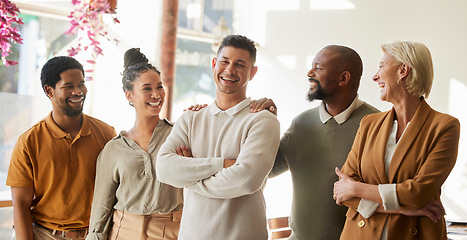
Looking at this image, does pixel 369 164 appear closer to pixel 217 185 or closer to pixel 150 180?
pixel 217 185

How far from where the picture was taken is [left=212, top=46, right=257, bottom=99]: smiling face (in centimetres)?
213

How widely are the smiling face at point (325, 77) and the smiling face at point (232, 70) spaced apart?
0.34m

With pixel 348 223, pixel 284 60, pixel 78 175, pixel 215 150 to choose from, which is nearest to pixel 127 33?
pixel 284 60

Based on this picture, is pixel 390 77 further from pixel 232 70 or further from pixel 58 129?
pixel 58 129

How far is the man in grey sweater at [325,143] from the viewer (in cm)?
223

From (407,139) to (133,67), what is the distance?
149cm

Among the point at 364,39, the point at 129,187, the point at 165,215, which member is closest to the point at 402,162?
the point at 165,215

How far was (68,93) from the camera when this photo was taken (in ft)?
8.26

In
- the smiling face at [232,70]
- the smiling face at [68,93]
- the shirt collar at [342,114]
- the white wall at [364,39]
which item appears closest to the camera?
the smiling face at [232,70]

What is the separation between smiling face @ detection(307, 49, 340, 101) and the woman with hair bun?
0.81m

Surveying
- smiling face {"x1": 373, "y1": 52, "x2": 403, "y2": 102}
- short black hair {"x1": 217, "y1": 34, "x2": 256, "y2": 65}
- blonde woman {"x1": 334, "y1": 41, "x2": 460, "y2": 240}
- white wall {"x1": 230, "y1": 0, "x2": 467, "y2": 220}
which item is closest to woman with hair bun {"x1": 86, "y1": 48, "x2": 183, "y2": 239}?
short black hair {"x1": 217, "y1": 34, "x2": 256, "y2": 65}

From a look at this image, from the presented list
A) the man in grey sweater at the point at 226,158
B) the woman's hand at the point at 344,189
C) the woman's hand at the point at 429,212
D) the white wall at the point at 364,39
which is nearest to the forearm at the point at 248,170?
the man in grey sweater at the point at 226,158

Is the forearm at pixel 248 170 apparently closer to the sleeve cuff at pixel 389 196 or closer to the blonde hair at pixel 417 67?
the sleeve cuff at pixel 389 196

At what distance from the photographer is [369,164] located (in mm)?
1901
